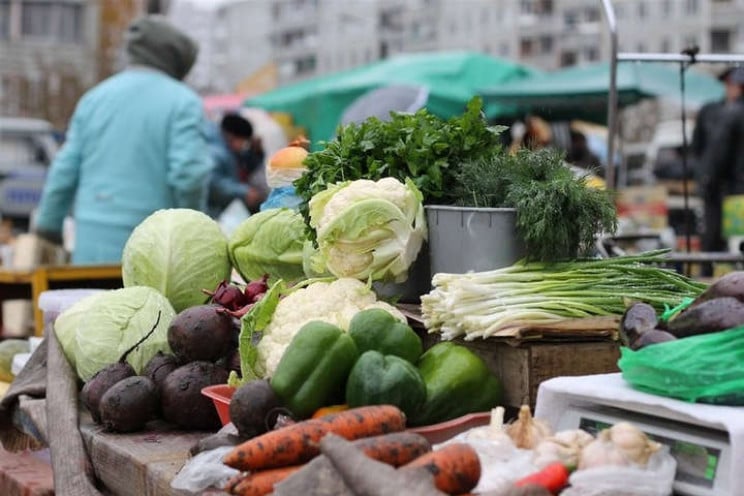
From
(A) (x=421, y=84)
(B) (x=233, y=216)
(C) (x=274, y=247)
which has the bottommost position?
(C) (x=274, y=247)

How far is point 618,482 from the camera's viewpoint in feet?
6.29

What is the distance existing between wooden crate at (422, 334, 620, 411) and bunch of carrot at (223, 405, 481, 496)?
0.39m

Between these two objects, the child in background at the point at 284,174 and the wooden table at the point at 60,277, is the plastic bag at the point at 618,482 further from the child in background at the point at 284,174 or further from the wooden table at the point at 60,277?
the wooden table at the point at 60,277

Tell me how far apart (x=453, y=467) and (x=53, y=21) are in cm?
4625

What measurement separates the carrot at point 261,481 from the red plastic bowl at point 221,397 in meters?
0.56

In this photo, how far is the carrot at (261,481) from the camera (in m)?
2.10

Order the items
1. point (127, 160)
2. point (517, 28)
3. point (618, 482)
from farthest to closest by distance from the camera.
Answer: point (517, 28)
point (127, 160)
point (618, 482)

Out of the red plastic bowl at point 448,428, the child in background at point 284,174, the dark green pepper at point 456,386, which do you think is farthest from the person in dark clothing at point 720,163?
the red plastic bowl at point 448,428

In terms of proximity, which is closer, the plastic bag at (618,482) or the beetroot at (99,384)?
the plastic bag at (618,482)

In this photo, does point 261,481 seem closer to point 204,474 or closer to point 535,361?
point 204,474

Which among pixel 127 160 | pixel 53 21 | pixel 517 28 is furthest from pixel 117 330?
pixel 517 28

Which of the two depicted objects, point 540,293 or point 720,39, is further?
point 720,39

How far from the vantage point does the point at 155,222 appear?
12.0 feet

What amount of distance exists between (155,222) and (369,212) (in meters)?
1.17
